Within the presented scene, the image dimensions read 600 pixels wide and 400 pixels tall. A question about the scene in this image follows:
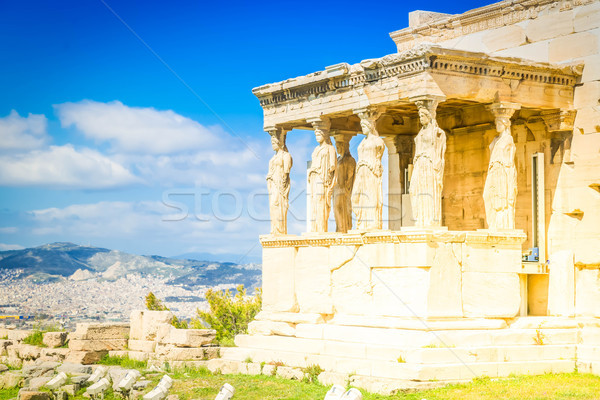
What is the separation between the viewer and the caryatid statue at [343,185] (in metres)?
17.5

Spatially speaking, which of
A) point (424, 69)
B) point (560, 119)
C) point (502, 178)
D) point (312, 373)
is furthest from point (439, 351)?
point (560, 119)

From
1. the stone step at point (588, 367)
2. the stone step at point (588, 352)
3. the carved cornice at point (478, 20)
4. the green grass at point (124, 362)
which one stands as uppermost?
the carved cornice at point (478, 20)

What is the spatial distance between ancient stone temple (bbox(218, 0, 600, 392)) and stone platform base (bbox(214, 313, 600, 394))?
0.02m

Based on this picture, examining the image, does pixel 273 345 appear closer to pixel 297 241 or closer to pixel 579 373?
pixel 297 241

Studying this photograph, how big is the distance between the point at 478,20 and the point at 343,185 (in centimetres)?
392

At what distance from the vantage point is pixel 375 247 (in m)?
14.8

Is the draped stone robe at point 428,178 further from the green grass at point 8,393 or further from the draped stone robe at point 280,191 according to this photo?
the green grass at point 8,393

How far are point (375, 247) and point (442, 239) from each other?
116cm

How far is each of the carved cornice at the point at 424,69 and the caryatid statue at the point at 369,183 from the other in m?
0.72

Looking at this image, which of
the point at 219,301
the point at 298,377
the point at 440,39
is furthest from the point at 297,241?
the point at 219,301

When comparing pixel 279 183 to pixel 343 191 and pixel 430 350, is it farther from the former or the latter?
pixel 430 350

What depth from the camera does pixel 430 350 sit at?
13383 millimetres

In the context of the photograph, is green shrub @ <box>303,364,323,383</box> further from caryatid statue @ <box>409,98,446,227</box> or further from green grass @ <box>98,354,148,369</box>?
green grass @ <box>98,354,148,369</box>

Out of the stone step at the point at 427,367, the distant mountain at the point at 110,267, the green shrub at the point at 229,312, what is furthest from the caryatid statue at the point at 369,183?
the distant mountain at the point at 110,267
